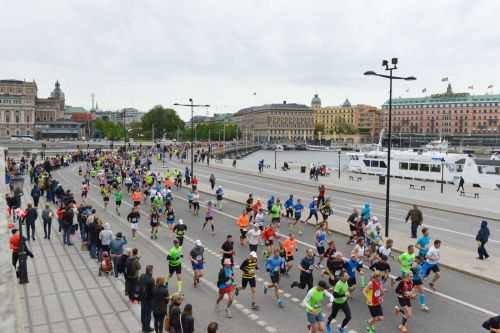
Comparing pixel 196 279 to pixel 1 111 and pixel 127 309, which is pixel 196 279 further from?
pixel 1 111

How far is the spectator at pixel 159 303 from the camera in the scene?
975cm

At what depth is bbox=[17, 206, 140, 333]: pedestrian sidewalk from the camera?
10523mm

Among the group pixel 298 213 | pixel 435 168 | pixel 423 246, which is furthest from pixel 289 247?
pixel 435 168

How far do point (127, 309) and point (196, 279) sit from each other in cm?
260

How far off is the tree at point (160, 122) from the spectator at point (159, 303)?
17220 cm

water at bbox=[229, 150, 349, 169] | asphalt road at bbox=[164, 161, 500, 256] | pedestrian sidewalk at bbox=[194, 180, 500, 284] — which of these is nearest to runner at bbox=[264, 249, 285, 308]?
pedestrian sidewalk at bbox=[194, 180, 500, 284]

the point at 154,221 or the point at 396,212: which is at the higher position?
the point at 154,221

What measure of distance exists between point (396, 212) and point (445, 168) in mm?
26305

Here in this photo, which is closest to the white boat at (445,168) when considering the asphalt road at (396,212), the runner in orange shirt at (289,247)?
the asphalt road at (396,212)

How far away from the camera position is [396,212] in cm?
2794

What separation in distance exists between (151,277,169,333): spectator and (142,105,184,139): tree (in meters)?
172

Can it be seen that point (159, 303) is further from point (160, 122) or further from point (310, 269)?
point (160, 122)

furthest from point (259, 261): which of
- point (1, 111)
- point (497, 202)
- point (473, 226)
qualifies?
point (1, 111)

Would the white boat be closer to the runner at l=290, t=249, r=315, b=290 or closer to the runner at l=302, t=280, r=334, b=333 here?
the runner at l=290, t=249, r=315, b=290
